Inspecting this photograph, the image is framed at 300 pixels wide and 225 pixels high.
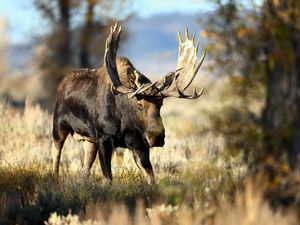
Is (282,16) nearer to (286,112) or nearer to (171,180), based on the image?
(286,112)

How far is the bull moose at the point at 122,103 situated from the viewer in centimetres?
1184

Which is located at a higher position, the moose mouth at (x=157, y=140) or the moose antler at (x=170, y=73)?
the moose antler at (x=170, y=73)

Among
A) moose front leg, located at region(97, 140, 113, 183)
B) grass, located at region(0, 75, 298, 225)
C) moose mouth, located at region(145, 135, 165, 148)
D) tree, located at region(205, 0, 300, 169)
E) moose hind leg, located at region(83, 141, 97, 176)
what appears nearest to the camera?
grass, located at region(0, 75, 298, 225)

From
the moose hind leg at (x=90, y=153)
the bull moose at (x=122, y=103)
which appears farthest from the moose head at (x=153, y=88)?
the moose hind leg at (x=90, y=153)

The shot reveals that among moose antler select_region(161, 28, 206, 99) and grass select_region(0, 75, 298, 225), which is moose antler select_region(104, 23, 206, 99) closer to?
moose antler select_region(161, 28, 206, 99)

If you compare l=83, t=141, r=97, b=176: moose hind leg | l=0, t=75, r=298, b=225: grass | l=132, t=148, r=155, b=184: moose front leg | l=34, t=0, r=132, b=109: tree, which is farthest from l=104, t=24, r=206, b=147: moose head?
l=34, t=0, r=132, b=109: tree

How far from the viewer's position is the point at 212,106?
8344 millimetres

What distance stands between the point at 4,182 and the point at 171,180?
2.20 m

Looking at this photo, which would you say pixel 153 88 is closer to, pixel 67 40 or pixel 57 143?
pixel 57 143

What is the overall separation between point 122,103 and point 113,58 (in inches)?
32.5

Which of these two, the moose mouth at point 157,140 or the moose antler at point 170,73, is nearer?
the moose mouth at point 157,140

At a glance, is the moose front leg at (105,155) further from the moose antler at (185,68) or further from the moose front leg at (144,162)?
the moose antler at (185,68)

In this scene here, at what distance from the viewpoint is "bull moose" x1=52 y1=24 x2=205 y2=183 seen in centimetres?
1184

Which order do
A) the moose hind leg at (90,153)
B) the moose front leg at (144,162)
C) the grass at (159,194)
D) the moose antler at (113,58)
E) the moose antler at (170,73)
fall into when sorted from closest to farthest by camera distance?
the grass at (159,194)
the moose front leg at (144,162)
the moose antler at (170,73)
the moose antler at (113,58)
the moose hind leg at (90,153)
